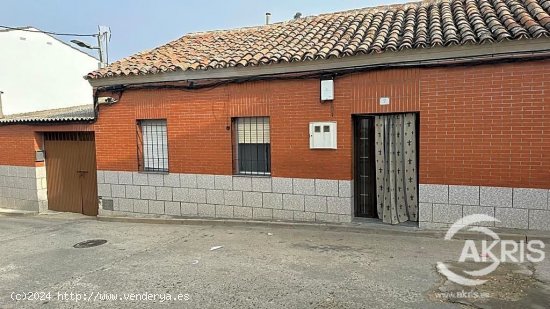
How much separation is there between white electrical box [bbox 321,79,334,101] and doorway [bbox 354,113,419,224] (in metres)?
0.68

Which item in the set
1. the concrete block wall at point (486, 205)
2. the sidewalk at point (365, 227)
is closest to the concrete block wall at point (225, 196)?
the sidewalk at point (365, 227)

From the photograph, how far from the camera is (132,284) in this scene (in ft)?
16.3

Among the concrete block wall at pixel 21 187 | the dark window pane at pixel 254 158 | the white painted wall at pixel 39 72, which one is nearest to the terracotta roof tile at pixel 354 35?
the dark window pane at pixel 254 158

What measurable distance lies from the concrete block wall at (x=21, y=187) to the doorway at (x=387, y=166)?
8.79 m

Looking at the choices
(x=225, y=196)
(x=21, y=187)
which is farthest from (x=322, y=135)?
(x=21, y=187)

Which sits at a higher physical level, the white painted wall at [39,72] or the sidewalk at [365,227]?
the white painted wall at [39,72]

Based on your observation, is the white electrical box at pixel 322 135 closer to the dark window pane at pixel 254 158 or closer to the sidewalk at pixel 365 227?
the dark window pane at pixel 254 158

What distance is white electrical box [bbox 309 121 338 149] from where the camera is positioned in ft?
23.8

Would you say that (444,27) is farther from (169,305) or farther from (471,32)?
(169,305)

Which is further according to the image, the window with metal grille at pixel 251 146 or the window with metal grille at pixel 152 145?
the window with metal grille at pixel 152 145

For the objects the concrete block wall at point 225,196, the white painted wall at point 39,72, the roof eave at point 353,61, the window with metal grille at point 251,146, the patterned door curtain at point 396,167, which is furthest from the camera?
the white painted wall at point 39,72

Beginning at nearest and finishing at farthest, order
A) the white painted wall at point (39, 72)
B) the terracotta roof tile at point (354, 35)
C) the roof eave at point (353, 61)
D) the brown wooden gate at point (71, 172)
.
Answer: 1. the roof eave at point (353, 61)
2. the terracotta roof tile at point (354, 35)
3. the brown wooden gate at point (71, 172)
4. the white painted wall at point (39, 72)

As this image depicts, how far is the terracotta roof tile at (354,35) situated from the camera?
6285 millimetres

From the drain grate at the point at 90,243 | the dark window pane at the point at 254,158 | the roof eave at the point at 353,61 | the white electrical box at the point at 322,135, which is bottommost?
the drain grate at the point at 90,243
